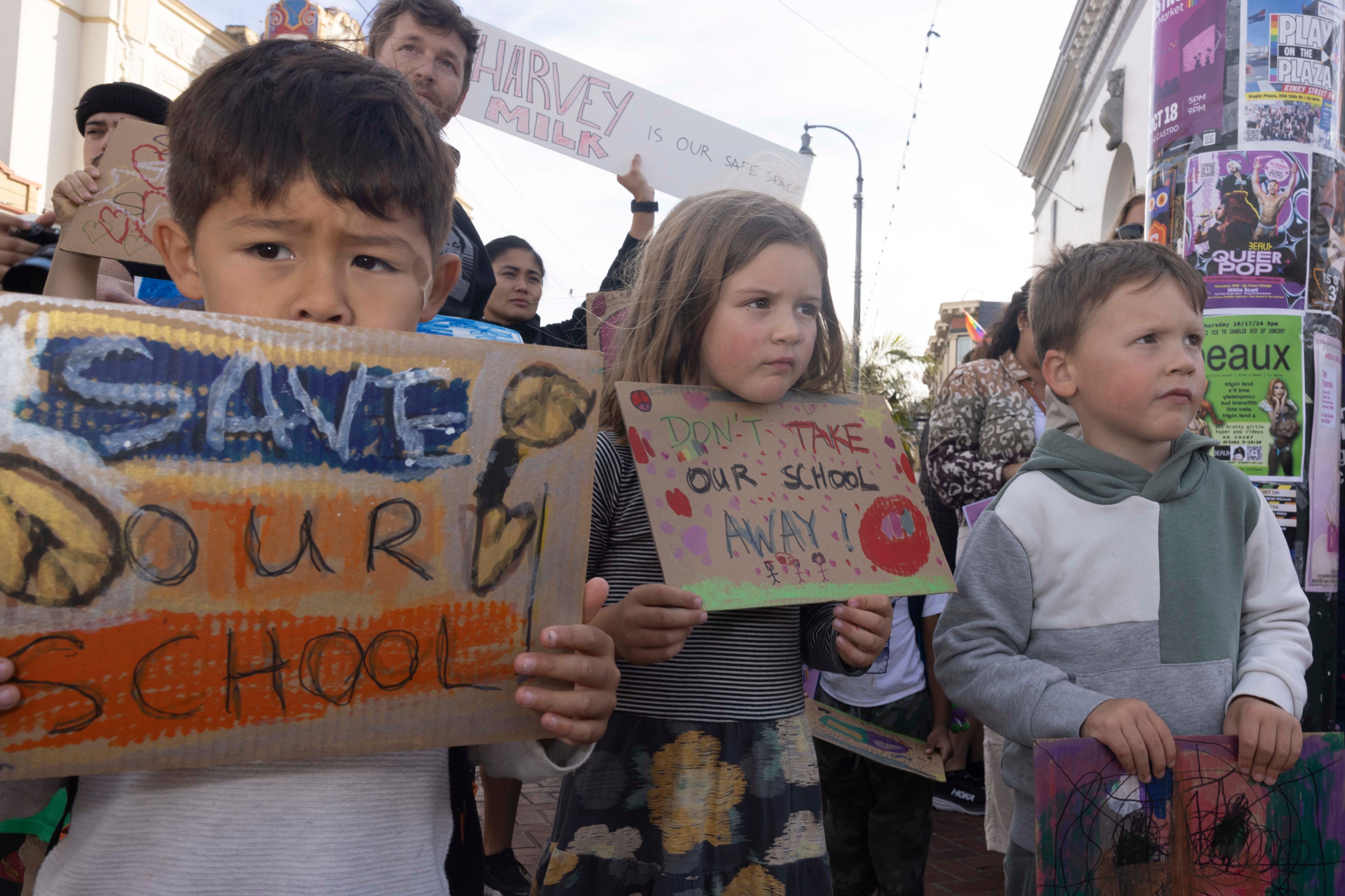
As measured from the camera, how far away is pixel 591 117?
3.47 m

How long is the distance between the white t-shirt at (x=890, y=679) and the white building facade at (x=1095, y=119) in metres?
9.22

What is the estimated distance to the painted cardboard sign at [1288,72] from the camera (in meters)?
2.91

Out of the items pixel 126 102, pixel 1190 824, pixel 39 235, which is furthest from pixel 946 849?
pixel 126 102

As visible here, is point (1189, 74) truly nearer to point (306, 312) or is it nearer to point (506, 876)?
point (306, 312)

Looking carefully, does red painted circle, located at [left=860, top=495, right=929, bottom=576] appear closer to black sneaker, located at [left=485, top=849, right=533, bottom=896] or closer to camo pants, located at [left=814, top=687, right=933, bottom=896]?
camo pants, located at [left=814, top=687, right=933, bottom=896]

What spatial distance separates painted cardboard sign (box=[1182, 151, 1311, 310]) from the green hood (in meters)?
1.41

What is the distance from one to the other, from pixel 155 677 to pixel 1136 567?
1.59 meters

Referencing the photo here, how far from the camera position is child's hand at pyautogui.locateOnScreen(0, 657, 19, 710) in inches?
33.1

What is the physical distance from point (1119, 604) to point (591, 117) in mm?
2665

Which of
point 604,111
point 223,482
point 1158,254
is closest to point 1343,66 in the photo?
point 1158,254

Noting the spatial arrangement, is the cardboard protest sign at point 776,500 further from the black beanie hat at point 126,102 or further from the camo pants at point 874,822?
the black beanie hat at point 126,102

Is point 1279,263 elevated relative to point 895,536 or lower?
elevated

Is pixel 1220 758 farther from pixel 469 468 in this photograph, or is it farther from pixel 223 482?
pixel 223 482

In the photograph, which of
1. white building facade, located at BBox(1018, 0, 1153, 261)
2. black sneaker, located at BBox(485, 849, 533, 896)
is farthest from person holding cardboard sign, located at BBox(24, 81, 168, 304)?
white building facade, located at BBox(1018, 0, 1153, 261)
